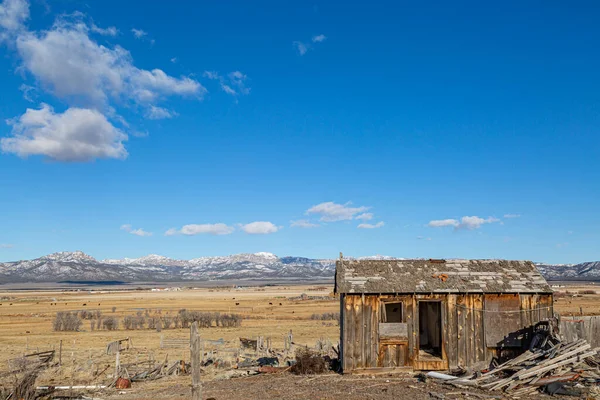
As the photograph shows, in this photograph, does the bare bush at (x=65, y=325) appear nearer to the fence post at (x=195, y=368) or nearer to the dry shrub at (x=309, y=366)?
the dry shrub at (x=309, y=366)

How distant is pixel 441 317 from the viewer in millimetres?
20734

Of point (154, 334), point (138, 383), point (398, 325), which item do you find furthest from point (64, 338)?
point (398, 325)

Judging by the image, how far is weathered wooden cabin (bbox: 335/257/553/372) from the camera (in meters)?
20.3

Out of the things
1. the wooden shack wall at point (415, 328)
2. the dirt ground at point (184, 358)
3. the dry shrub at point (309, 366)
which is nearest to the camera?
the dirt ground at point (184, 358)

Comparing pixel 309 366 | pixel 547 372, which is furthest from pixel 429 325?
pixel 547 372

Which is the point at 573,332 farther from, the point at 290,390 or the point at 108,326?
the point at 108,326

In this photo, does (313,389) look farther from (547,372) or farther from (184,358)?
(184,358)

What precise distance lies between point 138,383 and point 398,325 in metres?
10.9

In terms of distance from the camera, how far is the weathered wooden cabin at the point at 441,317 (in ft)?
66.7

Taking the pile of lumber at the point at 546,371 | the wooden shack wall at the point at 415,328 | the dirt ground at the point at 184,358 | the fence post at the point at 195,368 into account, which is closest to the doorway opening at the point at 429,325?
the wooden shack wall at the point at 415,328

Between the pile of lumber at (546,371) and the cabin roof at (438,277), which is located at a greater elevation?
the cabin roof at (438,277)

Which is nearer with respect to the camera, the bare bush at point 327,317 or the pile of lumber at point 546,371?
the pile of lumber at point 546,371

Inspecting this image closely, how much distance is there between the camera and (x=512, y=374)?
17.9 m

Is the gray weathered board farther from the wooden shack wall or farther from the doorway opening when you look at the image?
the doorway opening
